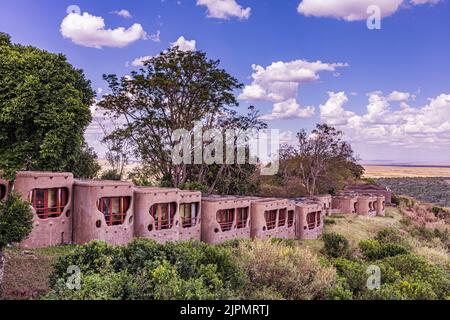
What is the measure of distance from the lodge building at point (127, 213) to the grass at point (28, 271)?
1.09m

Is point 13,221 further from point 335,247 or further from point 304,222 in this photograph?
point 304,222

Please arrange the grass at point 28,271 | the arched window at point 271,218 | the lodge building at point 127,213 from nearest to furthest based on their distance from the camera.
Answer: the grass at point 28,271 < the lodge building at point 127,213 < the arched window at point 271,218

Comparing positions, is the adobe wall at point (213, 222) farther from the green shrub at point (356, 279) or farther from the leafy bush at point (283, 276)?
the green shrub at point (356, 279)

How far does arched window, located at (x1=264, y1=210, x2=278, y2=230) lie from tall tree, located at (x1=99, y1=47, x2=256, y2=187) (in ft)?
34.4

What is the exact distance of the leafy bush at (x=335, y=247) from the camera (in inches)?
1211

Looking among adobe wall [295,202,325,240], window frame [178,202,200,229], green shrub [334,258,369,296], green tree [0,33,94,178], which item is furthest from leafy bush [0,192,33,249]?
adobe wall [295,202,325,240]

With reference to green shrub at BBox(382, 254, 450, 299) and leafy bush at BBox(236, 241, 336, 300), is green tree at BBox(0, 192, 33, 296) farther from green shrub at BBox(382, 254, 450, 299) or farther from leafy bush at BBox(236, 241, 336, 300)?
green shrub at BBox(382, 254, 450, 299)

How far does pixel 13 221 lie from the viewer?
650 inches

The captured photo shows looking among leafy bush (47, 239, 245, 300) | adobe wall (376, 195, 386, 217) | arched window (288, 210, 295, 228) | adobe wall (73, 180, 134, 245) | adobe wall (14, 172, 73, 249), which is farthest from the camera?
adobe wall (376, 195, 386, 217)

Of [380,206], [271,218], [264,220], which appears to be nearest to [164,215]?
[264,220]

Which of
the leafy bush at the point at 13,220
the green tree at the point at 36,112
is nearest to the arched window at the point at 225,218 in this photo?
the green tree at the point at 36,112

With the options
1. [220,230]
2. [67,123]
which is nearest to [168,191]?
[220,230]

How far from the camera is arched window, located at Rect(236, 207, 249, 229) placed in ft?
101
